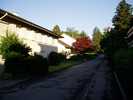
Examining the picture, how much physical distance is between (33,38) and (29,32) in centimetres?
170

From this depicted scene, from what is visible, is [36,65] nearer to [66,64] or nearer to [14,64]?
[14,64]

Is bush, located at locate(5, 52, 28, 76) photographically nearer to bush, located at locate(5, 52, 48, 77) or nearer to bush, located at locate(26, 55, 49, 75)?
bush, located at locate(5, 52, 48, 77)

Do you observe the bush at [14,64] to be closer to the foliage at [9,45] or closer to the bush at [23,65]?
the bush at [23,65]

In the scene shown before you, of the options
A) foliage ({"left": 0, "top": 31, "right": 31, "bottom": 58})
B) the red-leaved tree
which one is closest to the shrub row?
foliage ({"left": 0, "top": 31, "right": 31, "bottom": 58})

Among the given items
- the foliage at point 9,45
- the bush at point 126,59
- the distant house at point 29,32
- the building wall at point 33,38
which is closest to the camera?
the bush at point 126,59

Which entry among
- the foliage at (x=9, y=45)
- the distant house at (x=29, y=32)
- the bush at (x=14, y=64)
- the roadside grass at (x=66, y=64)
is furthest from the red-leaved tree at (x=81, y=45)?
the bush at (x=14, y=64)

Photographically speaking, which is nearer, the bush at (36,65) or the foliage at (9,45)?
the foliage at (9,45)

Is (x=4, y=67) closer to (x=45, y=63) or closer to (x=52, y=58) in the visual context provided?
(x=45, y=63)

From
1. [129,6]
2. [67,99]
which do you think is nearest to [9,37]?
[67,99]

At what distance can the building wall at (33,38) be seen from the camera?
A: 78.9 feet

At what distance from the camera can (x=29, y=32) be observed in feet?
101

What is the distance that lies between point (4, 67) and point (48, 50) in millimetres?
17772

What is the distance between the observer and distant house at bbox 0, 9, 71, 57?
23.3 metres

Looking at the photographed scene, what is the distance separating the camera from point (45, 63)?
24141mm
